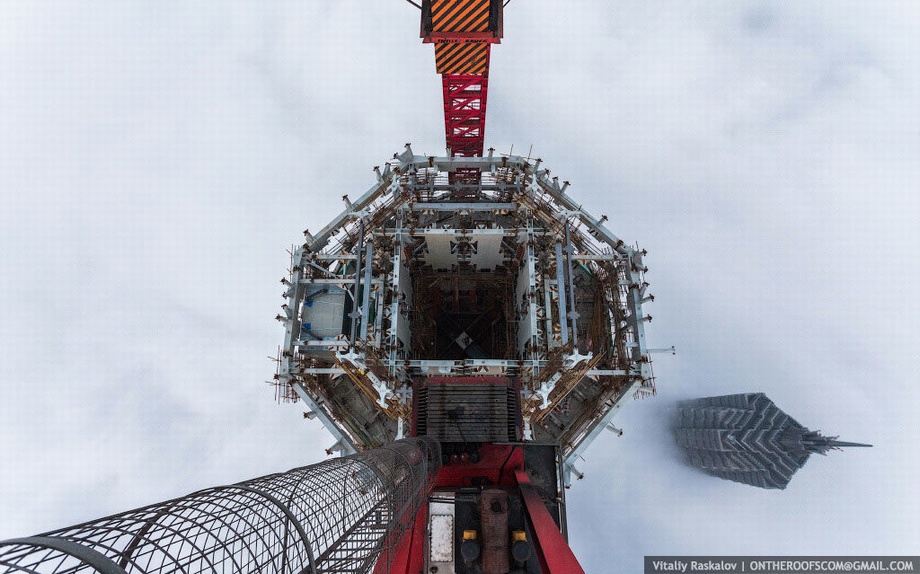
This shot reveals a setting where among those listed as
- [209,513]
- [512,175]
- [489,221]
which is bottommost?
[209,513]

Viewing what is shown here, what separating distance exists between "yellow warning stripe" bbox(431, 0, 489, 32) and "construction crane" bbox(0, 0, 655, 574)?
7 centimetres

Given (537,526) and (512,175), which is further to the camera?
(512,175)

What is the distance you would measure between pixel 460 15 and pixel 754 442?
50363mm

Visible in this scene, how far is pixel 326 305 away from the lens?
78.9 ft

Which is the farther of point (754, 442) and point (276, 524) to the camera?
point (754, 442)

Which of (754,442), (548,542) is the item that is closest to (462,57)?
(548,542)

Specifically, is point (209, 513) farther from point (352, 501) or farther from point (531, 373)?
point (531, 373)

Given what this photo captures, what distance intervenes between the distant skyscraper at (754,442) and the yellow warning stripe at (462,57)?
152 feet

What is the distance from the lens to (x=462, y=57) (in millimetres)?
23844

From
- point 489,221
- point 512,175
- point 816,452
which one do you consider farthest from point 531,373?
point 816,452

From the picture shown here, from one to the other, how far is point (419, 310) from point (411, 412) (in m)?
9.67

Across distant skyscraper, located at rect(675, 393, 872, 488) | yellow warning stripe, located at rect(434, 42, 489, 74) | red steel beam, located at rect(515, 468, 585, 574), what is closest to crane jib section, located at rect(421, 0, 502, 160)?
yellow warning stripe, located at rect(434, 42, 489, 74)

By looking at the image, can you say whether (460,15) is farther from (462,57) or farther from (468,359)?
(468,359)

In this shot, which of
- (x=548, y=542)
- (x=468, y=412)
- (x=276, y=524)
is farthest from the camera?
(x=468, y=412)
